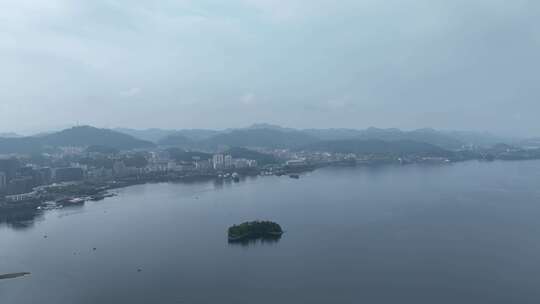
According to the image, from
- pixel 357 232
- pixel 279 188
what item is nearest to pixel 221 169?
pixel 279 188

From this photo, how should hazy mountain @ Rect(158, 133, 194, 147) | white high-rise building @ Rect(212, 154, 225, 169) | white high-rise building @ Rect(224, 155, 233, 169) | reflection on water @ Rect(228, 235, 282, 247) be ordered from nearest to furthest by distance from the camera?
1. reflection on water @ Rect(228, 235, 282, 247)
2. white high-rise building @ Rect(212, 154, 225, 169)
3. white high-rise building @ Rect(224, 155, 233, 169)
4. hazy mountain @ Rect(158, 133, 194, 147)

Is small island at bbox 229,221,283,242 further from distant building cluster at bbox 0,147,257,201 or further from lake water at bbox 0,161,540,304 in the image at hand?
distant building cluster at bbox 0,147,257,201

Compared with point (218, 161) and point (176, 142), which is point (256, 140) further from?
point (218, 161)

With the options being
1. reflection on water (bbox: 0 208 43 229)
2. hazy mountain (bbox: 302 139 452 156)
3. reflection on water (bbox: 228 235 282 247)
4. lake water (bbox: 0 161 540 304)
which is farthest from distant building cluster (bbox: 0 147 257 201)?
hazy mountain (bbox: 302 139 452 156)

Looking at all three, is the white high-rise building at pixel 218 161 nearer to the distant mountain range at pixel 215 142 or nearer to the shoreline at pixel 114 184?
the shoreline at pixel 114 184

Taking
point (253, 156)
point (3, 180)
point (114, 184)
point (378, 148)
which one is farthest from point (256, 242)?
point (378, 148)

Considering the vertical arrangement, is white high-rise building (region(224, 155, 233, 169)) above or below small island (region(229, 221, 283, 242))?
above

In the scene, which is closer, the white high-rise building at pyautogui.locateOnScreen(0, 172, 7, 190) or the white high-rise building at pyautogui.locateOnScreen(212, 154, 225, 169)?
the white high-rise building at pyautogui.locateOnScreen(0, 172, 7, 190)
